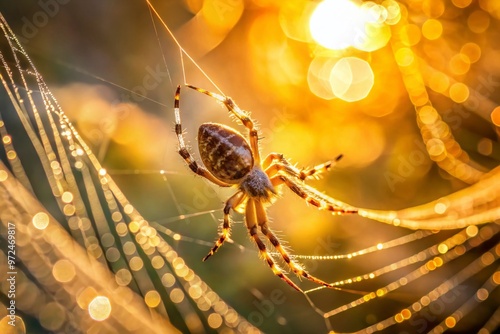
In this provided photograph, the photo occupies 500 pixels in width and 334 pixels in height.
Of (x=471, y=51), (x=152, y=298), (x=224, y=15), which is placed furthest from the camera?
(x=224, y=15)

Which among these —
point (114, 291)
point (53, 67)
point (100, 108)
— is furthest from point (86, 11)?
point (114, 291)

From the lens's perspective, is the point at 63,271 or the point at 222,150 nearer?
the point at 222,150

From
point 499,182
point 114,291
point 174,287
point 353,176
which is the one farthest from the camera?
point 353,176

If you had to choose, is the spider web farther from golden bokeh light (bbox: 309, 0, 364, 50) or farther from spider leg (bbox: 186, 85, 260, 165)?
golden bokeh light (bbox: 309, 0, 364, 50)

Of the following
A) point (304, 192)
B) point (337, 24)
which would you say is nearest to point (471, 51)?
point (337, 24)

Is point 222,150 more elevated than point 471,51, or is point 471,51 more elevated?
point 222,150

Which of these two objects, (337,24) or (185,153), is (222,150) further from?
(337,24)

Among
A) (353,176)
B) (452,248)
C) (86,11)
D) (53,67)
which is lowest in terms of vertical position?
(452,248)

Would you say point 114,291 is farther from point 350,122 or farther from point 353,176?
point 350,122
